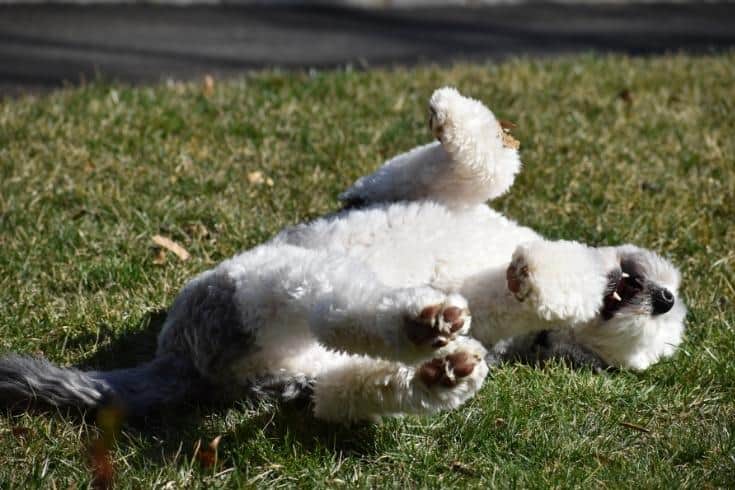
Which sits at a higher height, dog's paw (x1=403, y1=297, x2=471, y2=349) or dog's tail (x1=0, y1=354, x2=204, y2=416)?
dog's paw (x1=403, y1=297, x2=471, y2=349)

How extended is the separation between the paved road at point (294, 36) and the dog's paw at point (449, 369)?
4.87 metres

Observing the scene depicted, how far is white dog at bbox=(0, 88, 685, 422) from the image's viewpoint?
2.70 m

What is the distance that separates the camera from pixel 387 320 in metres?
2.60

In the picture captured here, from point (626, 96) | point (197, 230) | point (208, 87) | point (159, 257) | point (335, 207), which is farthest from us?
point (626, 96)

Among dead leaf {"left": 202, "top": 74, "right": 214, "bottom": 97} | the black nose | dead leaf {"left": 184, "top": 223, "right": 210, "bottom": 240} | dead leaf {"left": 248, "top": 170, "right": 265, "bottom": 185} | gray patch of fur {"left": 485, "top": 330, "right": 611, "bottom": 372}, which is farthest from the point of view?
dead leaf {"left": 202, "top": 74, "right": 214, "bottom": 97}

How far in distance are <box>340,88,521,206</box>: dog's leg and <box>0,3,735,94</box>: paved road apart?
406 centimetres

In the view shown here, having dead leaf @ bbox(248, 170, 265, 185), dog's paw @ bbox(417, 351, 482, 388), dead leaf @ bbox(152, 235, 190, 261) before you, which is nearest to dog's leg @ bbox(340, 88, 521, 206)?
dog's paw @ bbox(417, 351, 482, 388)

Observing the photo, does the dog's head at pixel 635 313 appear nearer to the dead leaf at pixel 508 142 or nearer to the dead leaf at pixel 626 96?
the dead leaf at pixel 508 142

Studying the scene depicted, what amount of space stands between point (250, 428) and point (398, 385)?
20.4 inches

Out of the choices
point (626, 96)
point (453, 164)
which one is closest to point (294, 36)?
point (626, 96)

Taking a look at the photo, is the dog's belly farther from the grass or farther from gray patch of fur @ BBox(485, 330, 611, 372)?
the grass

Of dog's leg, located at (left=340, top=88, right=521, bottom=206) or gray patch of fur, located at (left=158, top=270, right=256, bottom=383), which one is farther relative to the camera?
dog's leg, located at (left=340, top=88, right=521, bottom=206)

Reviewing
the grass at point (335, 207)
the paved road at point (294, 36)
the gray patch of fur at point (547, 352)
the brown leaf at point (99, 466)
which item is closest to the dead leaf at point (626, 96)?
the grass at point (335, 207)

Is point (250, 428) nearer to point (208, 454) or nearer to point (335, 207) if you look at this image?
point (208, 454)
